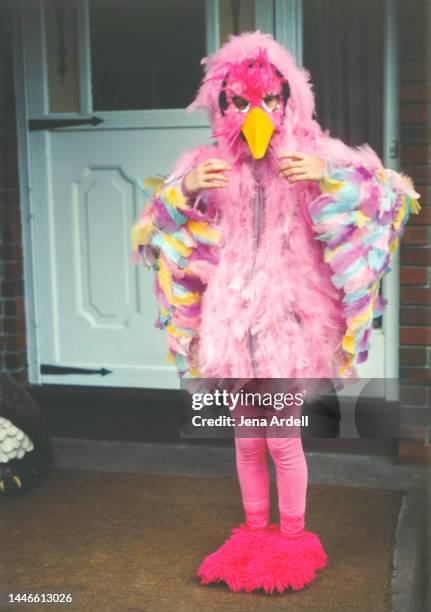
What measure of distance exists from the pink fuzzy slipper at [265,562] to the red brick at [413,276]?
985mm

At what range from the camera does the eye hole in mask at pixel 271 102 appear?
1878mm

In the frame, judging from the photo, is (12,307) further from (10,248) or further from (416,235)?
(416,235)

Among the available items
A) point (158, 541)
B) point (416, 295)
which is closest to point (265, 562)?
point (158, 541)

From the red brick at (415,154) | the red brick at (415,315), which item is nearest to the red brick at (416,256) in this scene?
the red brick at (415,315)

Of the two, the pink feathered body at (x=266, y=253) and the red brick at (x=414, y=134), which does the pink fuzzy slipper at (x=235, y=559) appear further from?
the red brick at (x=414, y=134)

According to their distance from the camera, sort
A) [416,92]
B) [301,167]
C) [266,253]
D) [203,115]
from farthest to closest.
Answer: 1. [203,115]
2. [416,92]
3. [266,253]
4. [301,167]

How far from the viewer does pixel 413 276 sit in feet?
9.01

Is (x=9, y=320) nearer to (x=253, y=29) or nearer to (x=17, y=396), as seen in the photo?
(x=17, y=396)

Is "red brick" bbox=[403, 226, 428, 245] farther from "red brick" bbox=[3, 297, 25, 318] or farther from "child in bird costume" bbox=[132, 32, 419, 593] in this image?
"red brick" bbox=[3, 297, 25, 318]

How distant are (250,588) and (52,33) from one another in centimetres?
220

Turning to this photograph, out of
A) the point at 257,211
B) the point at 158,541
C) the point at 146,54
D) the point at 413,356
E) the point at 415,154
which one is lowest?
the point at 158,541

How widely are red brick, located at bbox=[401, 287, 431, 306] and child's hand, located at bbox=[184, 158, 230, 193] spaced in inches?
43.4

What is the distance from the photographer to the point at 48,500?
2.69 meters

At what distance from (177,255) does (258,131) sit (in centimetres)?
35
